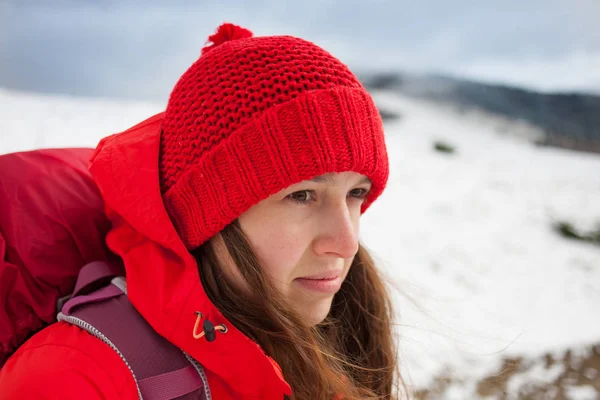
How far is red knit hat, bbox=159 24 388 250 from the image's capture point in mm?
1197

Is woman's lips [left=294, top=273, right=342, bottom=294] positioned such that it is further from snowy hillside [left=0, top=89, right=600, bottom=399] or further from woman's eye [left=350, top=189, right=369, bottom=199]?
snowy hillside [left=0, top=89, right=600, bottom=399]

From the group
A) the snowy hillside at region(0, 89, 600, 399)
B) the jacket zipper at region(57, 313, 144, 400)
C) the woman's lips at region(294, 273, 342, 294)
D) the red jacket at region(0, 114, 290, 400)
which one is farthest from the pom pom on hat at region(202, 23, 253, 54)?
the snowy hillside at region(0, 89, 600, 399)

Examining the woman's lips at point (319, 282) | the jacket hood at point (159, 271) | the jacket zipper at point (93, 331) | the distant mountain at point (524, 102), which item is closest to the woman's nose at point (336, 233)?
the woman's lips at point (319, 282)

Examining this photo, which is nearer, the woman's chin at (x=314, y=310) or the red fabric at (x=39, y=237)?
the red fabric at (x=39, y=237)

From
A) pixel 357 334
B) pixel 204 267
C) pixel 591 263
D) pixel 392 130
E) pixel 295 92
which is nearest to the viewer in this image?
pixel 295 92

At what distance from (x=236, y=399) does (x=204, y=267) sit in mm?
387

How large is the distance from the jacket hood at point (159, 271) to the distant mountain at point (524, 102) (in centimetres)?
692

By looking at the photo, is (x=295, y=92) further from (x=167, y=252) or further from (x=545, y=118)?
(x=545, y=118)

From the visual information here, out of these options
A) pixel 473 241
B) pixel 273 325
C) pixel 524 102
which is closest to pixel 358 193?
pixel 273 325

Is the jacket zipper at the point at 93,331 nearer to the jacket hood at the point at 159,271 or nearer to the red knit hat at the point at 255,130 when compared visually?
the jacket hood at the point at 159,271

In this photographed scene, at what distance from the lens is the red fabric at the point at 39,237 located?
4.04 ft

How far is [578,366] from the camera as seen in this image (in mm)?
2906

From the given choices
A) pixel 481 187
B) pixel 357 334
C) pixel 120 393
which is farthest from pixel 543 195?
pixel 120 393

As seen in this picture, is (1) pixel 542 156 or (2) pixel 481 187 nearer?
(2) pixel 481 187
